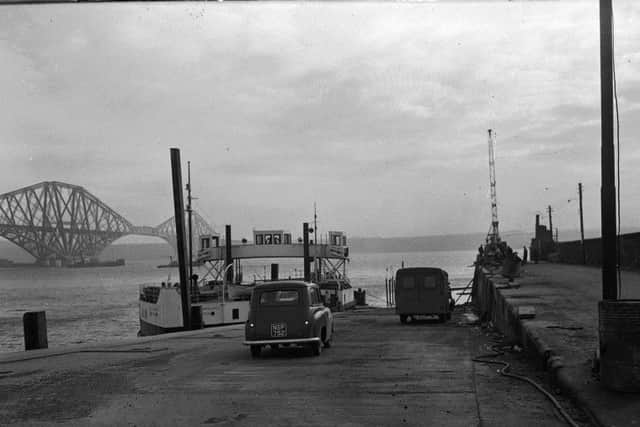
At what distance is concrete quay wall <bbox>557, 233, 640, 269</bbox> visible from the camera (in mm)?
37625

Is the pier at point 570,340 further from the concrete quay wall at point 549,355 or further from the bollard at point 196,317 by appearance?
the bollard at point 196,317

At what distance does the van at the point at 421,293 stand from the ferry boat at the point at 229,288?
840 centimetres

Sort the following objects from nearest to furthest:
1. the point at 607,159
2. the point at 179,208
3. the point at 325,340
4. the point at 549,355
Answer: the point at 607,159 < the point at 549,355 < the point at 325,340 < the point at 179,208

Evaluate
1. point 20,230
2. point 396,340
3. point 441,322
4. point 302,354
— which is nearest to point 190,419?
point 302,354

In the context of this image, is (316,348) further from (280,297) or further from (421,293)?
(421,293)

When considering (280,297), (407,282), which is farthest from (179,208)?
(280,297)

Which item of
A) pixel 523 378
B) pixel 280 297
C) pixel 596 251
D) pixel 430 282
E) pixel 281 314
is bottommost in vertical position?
pixel 596 251

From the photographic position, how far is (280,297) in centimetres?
1547

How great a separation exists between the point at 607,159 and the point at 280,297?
8137mm

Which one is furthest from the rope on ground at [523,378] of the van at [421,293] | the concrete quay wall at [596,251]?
the concrete quay wall at [596,251]

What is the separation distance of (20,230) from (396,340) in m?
182

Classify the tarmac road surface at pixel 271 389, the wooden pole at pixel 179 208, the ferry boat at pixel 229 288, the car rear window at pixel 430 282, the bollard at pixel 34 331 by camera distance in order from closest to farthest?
the tarmac road surface at pixel 271 389 < the bollard at pixel 34 331 < the car rear window at pixel 430 282 < the wooden pole at pixel 179 208 < the ferry boat at pixel 229 288

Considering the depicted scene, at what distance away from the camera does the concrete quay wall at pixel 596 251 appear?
37625 mm

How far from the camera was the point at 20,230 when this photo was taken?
182 meters
